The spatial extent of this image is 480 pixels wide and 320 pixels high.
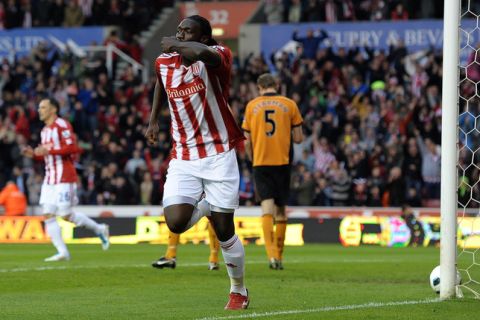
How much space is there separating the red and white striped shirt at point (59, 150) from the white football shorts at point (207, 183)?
718cm

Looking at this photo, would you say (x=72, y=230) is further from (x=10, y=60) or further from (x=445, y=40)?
(x=445, y=40)

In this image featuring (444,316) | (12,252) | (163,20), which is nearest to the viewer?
(444,316)

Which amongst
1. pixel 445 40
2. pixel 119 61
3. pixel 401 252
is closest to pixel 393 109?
pixel 401 252

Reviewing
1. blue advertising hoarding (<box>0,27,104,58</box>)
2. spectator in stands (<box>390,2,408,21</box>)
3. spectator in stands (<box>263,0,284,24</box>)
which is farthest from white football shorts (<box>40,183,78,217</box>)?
blue advertising hoarding (<box>0,27,104,58</box>)

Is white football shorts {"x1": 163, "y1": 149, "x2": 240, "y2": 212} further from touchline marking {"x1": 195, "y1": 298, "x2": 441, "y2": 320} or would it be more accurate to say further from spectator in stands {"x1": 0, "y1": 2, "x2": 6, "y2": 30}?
spectator in stands {"x1": 0, "y1": 2, "x2": 6, "y2": 30}

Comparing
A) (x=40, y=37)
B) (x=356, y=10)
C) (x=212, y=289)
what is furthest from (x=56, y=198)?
(x=40, y=37)

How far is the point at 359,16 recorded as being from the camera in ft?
98.0

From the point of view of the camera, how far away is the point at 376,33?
1136 inches

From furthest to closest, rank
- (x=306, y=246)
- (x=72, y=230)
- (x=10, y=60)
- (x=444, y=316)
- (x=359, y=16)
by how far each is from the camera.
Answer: (x=10, y=60) → (x=359, y=16) → (x=72, y=230) → (x=306, y=246) → (x=444, y=316)

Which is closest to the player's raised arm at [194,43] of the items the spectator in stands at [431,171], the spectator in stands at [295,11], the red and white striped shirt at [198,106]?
the red and white striped shirt at [198,106]

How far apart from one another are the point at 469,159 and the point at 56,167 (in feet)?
33.8

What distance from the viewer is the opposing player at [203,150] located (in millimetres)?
9117

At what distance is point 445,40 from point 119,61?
2329 cm

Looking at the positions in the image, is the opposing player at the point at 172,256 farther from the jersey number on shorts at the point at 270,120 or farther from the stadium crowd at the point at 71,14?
the stadium crowd at the point at 71,14
